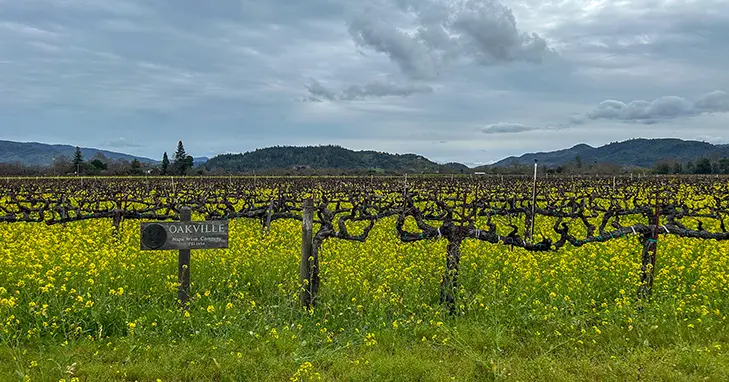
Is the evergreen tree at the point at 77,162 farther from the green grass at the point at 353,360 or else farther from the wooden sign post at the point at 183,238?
the green grass at the point at 353,360

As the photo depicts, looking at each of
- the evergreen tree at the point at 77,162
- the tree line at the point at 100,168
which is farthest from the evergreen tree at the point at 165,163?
the evergreen tree at the point at 77,162

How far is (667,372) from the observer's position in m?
5.79

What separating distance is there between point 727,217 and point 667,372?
20014 mm

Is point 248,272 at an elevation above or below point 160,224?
below

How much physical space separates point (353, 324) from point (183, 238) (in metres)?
3.12

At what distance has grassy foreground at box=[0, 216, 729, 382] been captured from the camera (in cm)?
589

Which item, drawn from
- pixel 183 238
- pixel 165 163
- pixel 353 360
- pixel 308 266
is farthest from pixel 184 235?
pixel 165 163

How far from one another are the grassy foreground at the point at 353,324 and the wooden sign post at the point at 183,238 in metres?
0.26

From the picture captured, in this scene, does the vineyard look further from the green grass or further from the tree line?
the tree line

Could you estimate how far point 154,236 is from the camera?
25.8ft

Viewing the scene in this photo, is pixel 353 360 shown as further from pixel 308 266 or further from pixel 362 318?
pixel 308 266

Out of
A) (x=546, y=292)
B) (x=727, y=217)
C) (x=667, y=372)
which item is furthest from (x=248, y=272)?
(x=727, y=217)

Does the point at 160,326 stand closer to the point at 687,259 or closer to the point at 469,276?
the point at 469,276

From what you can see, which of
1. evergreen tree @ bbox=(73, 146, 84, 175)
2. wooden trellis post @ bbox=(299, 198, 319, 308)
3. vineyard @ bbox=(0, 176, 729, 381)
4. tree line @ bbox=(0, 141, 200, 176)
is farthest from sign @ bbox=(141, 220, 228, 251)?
evergreen tree @ bbox=(73, 146, 84, 175)
